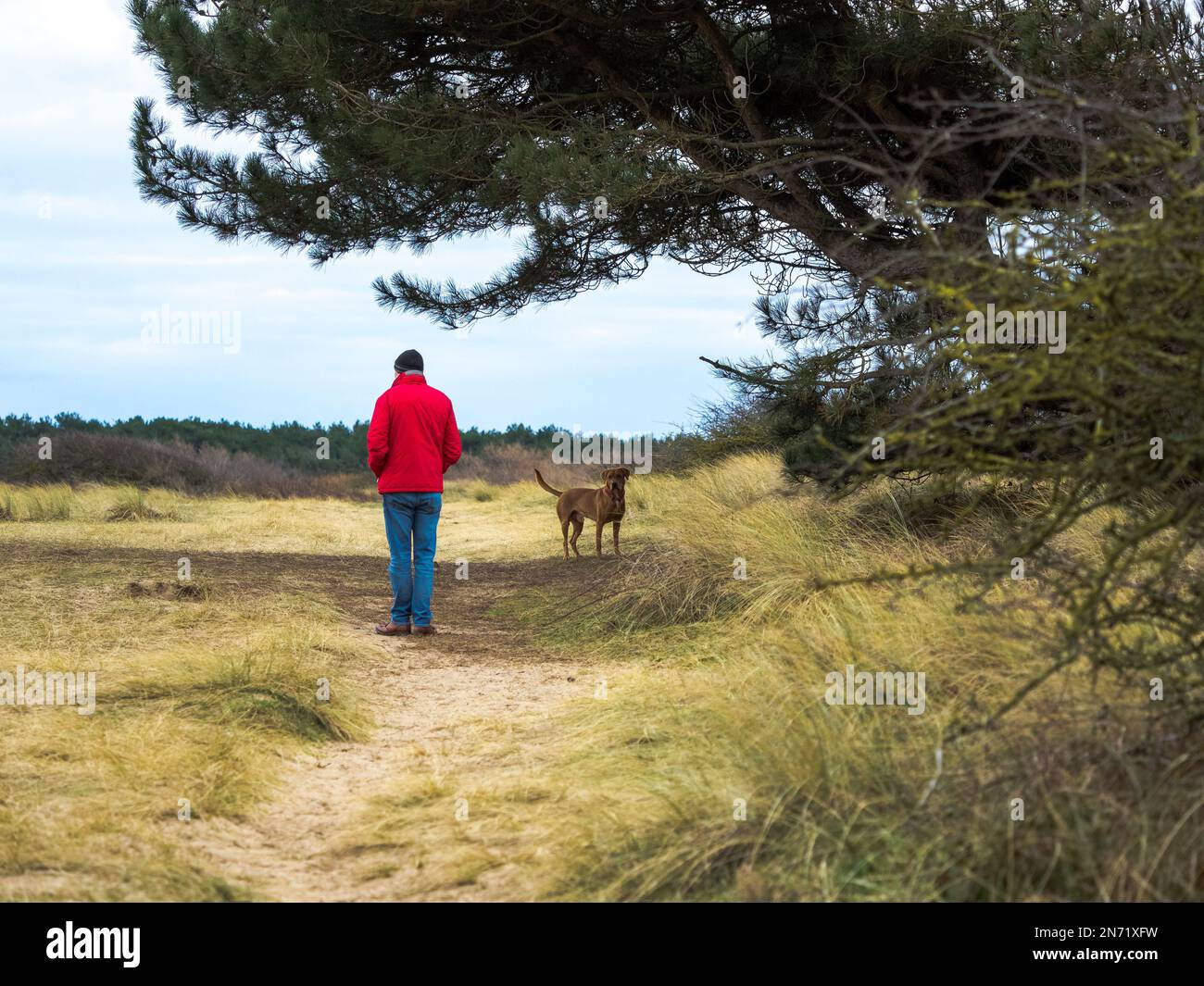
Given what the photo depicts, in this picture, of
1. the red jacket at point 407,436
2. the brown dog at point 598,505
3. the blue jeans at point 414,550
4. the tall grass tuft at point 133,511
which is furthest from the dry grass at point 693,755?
the tall grass tuft at point 133,511

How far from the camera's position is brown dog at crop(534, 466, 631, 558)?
11.5 meters

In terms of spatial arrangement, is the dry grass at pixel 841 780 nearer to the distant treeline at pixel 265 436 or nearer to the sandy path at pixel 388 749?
the sandy path at pixel 388 749

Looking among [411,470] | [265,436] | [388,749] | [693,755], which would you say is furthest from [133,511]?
[265,436]

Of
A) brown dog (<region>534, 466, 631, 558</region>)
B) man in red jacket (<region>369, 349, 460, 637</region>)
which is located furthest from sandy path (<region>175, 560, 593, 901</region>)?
brown dog (<region>534, 466, 631, 558</region>)

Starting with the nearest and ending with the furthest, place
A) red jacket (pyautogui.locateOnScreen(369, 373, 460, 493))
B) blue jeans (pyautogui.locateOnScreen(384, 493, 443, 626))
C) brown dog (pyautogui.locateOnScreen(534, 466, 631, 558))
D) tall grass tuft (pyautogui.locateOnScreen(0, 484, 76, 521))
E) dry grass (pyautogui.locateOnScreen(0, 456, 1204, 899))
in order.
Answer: dry grass (pyautogui.locateOnScreen(0, 456, 1204, 899))
red jacket (pyautogui.locateOnScreen(369, 373, 460, 493))
blue jeans (pyautogui.locateOnScreen(384, 493, 443, 626))
brown dog (pyautogui.locateOnScreen(534, 466, 631, 558))
tall grass tuft (pyautogui.locateOnScreen(0, 484, 76, 521))

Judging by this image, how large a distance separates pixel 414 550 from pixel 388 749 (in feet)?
11.5

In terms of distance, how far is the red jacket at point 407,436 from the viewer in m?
8.77

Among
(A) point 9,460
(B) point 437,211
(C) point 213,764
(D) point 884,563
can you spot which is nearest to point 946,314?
(D) point 884,563

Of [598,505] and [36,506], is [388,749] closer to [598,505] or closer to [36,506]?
[598,505]

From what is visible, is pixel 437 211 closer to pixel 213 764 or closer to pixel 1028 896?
pixel 213 764

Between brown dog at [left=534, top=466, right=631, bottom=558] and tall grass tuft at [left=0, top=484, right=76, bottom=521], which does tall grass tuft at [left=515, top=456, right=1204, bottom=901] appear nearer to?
brown dog at [left=534, top=466, right=631, bottom=558]

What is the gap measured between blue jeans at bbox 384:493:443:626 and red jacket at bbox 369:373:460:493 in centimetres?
15

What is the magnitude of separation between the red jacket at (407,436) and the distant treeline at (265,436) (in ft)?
102

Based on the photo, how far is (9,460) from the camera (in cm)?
2970
